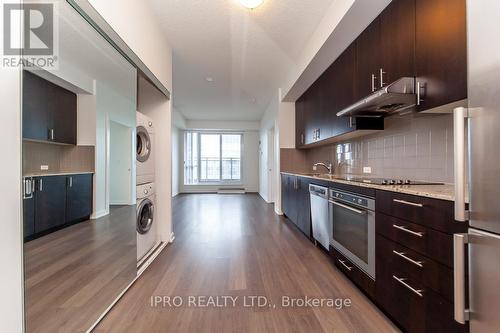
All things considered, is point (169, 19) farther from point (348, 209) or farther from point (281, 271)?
point (281, 271)

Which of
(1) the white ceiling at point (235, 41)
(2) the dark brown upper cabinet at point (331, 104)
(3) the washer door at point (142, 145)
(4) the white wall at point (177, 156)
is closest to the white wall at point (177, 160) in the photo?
(4) the white wall at point (177, 156)

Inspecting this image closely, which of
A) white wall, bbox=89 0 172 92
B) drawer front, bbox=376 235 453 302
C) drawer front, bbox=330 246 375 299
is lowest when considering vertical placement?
drawer front, bbox=330 246 375 299

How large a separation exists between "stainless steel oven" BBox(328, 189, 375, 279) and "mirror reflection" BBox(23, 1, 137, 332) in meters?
1.99

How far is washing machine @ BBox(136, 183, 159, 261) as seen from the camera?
2568 millimetres

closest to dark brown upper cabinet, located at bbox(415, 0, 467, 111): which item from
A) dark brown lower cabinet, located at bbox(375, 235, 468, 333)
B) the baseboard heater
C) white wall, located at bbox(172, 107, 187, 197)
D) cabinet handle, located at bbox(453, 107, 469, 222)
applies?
cabinet handle, located at bbox(453, 107, 469, 222)

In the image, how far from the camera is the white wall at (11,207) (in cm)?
98

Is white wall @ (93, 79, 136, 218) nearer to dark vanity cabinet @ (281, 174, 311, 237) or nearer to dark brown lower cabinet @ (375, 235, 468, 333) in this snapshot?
dark brown lower cabinet @ (375, 235, 468, 333)

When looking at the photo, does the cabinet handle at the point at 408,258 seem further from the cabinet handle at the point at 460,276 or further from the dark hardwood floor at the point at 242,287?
the dark hardwood floor at the point at 242,287

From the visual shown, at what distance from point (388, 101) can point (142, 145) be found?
8.14ft

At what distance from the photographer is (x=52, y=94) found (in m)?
1.52

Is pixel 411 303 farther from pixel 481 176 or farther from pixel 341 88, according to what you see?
pixel 341 88

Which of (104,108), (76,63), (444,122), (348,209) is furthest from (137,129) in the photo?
(444,122)

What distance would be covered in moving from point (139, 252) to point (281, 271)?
1.52 metres

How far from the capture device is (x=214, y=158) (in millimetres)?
9406
